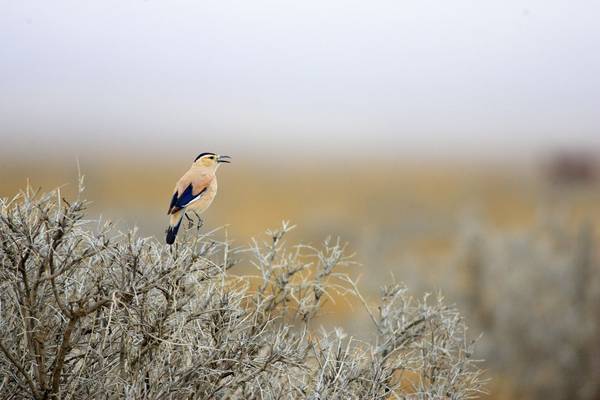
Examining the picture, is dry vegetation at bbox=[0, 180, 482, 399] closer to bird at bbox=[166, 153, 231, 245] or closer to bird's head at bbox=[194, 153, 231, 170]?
bird at bbox=[166, 153, 231, 245]

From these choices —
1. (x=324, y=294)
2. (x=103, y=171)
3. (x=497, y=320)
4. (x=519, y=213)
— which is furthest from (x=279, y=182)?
(x=324, y=294)

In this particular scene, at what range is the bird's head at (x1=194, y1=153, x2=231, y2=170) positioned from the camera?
12.4 feet

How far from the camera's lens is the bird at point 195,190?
3359 mm

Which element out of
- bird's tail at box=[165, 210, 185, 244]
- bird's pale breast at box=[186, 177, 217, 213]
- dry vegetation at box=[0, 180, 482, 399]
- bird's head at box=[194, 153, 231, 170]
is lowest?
dry vegetation at box=[0, 180, 482, 399]

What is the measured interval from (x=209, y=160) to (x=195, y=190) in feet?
1.09

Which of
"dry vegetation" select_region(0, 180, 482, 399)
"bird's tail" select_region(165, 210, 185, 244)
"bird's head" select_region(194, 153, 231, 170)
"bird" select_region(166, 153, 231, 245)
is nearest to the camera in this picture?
"dry vegetation" select_region(0, 180, 482, 399)

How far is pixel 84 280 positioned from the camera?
3.29 meters

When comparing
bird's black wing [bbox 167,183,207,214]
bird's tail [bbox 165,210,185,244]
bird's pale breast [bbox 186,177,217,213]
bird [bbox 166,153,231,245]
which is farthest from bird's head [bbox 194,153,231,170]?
bird's tail [bbox 165,210,185,244]

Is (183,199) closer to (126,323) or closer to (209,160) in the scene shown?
(209,160)

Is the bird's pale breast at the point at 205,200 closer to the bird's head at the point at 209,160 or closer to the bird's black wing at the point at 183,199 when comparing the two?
the bird's black wing at the point at 183,199

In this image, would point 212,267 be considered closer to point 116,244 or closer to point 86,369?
point 116,244

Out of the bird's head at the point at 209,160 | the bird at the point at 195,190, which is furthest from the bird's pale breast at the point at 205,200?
the bird's head at the point at 209,160

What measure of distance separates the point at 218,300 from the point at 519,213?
39.8 m

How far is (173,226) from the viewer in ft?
10.8
